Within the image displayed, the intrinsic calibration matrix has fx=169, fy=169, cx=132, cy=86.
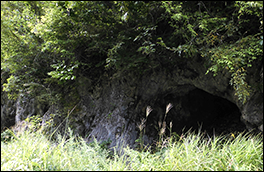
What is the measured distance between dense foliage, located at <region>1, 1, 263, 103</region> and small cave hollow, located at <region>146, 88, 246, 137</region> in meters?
1.41

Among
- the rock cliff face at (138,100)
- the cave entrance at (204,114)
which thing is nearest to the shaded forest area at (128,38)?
the rock cliff face at (138,100)

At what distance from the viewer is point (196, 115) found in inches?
225

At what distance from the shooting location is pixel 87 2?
3475 millimetres

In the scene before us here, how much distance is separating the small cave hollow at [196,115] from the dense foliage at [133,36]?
1406 millimetres

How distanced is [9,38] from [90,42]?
2.19 metres

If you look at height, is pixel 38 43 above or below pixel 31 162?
above

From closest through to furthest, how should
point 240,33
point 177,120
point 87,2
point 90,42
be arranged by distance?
point 240,33
point 87,2
point 90,42
point 177,120

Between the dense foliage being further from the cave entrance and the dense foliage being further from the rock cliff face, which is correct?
the cave entrance

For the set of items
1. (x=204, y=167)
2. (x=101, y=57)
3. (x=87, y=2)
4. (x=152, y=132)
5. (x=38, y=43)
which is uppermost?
(x=87, y=2)

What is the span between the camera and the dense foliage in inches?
111

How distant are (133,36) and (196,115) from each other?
11.7 ft

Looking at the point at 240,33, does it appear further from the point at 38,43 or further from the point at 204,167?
the point at 38,43

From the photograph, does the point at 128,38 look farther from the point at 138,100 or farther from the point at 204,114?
the point at 204,114

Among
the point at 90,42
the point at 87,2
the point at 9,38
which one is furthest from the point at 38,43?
the point at 87,2
